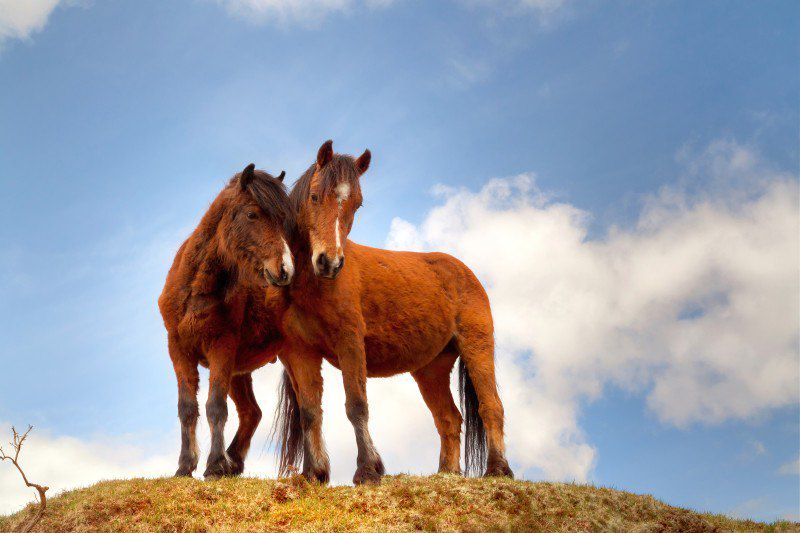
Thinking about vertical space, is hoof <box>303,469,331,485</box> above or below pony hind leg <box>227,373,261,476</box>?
below

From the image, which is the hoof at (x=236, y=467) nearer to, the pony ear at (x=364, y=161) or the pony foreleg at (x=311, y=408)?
the pony foreleg at (x=311, y=408)

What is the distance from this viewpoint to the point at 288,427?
1152cm

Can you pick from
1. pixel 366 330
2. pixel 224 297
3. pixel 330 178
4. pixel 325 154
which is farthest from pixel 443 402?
pixel 325 154

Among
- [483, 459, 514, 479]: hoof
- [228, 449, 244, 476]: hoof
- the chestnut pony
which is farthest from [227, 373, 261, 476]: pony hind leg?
[483, 459, 514, 479]: hoof

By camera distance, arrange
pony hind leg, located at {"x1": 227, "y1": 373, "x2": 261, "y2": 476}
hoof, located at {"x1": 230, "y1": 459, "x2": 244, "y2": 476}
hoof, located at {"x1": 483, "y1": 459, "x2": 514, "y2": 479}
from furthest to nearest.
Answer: pony hind leg, located at {"x1": 227, "y1": 373, "x2": 261, "y2": 476}
hoof, located at {"x1": 483, "y1": 459, "x2": 514, "y2": 479}
hoof, located at {"x1": 230, "y1": 459, "x2": 244, "y2": 476}

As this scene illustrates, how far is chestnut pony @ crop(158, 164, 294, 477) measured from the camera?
31.2ft

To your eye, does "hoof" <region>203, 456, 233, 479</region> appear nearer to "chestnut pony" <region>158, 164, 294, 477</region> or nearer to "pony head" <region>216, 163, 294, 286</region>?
"chestnut pony" <region>158, 164, 294, 477</region>

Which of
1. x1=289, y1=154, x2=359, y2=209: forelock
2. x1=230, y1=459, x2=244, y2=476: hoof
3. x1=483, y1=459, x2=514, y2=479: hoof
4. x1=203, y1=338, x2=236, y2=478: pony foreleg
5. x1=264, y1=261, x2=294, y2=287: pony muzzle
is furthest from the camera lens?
x1=483, y1=459, x2=514, y2=479: hoof

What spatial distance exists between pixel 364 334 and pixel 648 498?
4.39 metres

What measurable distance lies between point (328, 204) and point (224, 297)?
2.05 metres

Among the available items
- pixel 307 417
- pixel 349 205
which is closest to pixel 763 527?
pixel 307 417

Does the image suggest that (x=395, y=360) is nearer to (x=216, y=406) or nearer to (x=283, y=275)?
(x=283, y=275)

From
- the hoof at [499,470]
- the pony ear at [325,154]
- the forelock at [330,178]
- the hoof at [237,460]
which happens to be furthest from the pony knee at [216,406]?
the hoof at [499,470]

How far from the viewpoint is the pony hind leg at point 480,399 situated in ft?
35.8
